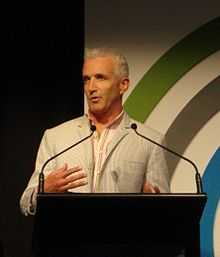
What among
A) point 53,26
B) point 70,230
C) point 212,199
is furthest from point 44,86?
point 70,230

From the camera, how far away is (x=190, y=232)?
6.04 ft

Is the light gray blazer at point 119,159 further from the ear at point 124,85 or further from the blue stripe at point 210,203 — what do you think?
the blue stripe at point 210,203

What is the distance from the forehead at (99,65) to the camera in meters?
2.54

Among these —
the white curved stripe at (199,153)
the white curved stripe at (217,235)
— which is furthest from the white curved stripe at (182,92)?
the white curved stripe at (217,235)

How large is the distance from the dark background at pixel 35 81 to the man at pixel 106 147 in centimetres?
35

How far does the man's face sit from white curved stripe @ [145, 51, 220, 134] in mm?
358

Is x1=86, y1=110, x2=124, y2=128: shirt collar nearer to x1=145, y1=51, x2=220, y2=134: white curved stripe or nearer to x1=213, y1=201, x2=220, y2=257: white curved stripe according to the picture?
x1=145, y1=51, x2=220, y2=134: white curved stripe

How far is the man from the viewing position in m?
2.53

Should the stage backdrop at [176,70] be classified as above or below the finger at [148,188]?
above

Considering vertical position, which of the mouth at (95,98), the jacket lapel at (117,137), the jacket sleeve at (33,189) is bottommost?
the jacket sleeve at (33,189)

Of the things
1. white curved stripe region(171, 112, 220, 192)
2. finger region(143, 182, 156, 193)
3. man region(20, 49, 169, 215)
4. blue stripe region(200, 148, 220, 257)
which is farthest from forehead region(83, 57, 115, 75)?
blue stripe region(200, 148, 220, 257)

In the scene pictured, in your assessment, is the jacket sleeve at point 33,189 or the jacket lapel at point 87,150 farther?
the jacket lapel at point 87,150

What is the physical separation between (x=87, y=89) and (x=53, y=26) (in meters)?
0.59

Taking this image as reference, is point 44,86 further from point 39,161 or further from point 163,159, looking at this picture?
point 163,159
